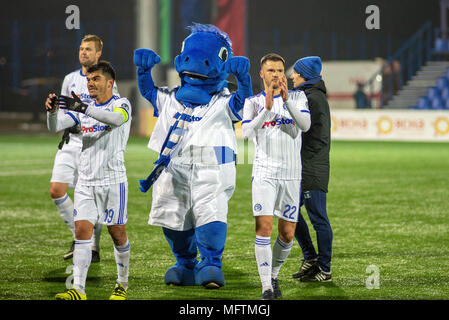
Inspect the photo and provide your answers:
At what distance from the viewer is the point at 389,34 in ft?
118

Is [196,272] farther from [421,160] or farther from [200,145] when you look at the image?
[421,160]

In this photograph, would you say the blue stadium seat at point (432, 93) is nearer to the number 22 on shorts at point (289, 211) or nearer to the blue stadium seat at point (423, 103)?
the blue stadium seat at point (423, 103)

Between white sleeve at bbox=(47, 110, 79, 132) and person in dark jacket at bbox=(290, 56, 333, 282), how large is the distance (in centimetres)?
184

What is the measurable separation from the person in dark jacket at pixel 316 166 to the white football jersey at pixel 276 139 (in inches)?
22.3

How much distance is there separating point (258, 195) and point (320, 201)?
935mm

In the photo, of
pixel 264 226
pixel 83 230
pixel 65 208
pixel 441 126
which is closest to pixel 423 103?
pixel 441 126

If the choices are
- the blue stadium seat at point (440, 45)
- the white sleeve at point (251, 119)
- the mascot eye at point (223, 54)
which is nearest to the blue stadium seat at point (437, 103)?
the blue stadium seat at point (440, 45)

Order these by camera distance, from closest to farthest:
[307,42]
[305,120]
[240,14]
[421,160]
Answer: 1. [305,120]
2. [421,160]
3. [240,14]
4. [307,42]

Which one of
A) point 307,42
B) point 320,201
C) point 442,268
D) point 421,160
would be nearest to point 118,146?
point 320,201

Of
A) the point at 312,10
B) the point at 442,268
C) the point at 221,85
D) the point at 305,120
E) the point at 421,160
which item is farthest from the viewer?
the point at 312,10

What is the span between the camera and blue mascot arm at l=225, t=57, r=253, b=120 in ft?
17.9

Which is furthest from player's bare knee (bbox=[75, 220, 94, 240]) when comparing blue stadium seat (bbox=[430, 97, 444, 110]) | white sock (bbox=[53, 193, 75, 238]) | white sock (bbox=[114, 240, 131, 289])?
blue stadium seat (bbox=[430, 97, 444, 110])

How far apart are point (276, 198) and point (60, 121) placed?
1.74m

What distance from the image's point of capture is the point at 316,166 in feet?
20.5
